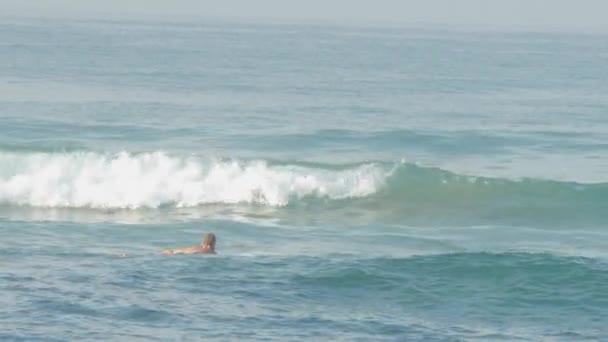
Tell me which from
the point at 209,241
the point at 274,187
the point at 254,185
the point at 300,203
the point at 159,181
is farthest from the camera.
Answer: the point at 159,181

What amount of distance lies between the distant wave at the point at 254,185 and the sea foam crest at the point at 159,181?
0.07ft

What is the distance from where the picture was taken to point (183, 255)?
23.6 meters

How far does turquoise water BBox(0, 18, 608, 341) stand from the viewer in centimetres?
2022

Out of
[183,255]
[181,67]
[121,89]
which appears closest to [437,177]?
[183,255]

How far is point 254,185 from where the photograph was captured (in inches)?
1384

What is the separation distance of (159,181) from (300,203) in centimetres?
364

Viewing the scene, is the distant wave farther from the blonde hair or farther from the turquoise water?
the blonde hair

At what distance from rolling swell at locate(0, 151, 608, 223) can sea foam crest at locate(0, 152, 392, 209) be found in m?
0.02

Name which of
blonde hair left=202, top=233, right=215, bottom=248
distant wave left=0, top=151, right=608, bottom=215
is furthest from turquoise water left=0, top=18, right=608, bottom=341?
blonde hair left=202, top=233, right=215, bottom=248

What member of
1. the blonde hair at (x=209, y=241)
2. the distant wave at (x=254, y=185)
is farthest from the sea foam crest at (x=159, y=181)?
the blonde hair at (x=209, y=241)

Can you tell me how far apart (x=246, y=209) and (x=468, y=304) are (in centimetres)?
1188

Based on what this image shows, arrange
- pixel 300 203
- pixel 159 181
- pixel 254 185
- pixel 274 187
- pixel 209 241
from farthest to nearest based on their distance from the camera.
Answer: pixel 159 181 → pixel 254 185 → pixel 274 187 → pixel 300 203 → pixel 209 241

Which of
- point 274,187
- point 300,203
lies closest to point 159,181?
point 274,187

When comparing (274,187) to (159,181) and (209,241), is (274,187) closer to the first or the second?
(159,181)
